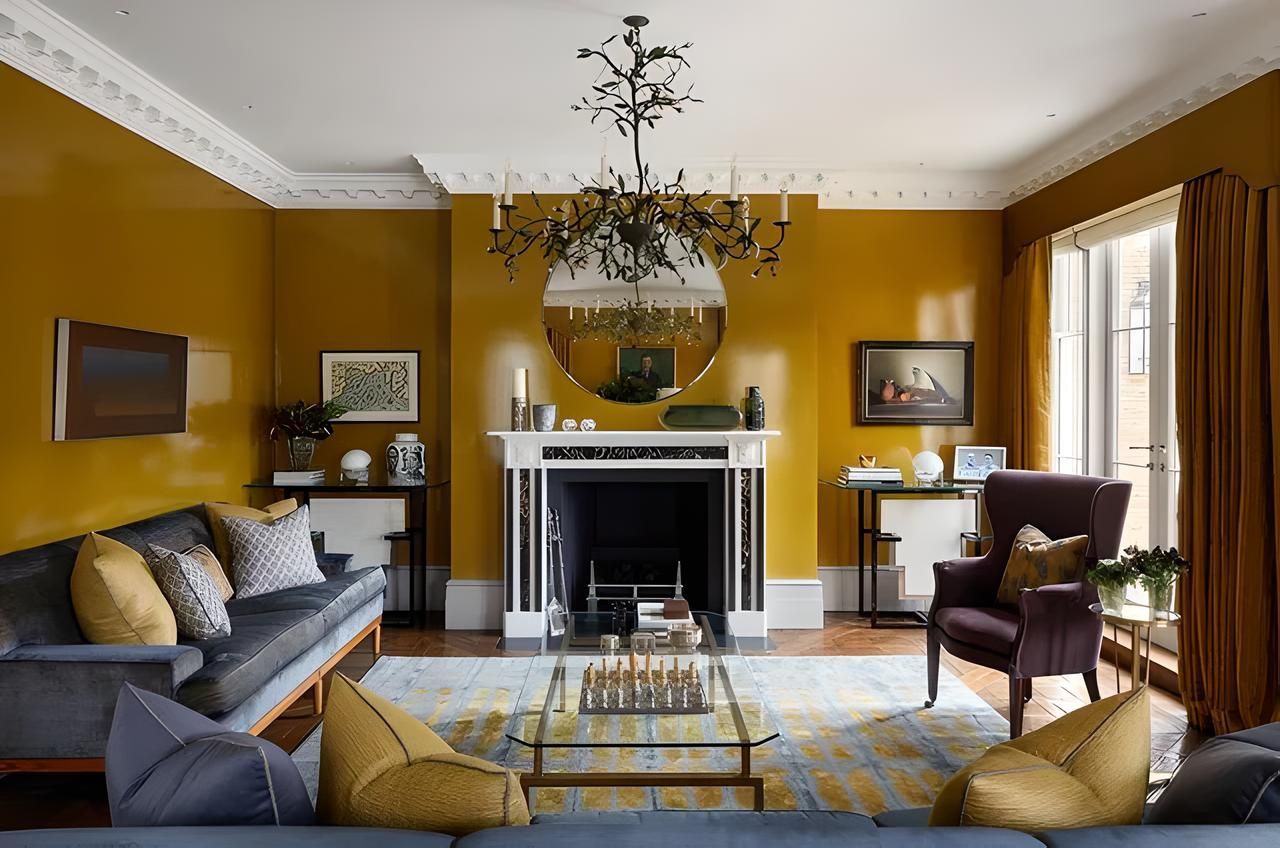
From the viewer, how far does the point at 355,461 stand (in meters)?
5.40

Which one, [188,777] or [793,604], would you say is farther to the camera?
[793,604]

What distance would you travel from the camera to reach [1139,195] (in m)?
4.29

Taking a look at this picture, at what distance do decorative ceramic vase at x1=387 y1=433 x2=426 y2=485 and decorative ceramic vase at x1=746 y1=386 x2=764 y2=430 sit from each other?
2.12 meters

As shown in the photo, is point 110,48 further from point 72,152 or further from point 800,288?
point 800,288

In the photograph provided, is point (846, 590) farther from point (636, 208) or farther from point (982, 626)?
point (636, 208)

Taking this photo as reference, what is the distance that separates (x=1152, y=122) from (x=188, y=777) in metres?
4.71

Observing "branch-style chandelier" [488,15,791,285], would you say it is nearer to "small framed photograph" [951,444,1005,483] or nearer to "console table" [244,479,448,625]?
"console table" [244,479,448,625]

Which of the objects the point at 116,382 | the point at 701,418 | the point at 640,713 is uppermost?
the point at 116,382

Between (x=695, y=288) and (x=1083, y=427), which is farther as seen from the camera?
(x=695, y=288)

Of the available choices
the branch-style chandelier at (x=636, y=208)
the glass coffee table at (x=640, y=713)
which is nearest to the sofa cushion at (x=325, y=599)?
the glass coffee table at (x=640, y=713)

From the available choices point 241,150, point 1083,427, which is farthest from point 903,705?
point 241,150

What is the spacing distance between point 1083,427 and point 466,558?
3.85 m

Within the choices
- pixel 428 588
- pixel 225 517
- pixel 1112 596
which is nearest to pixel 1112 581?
pixel 1112 596

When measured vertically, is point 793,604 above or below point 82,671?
below
